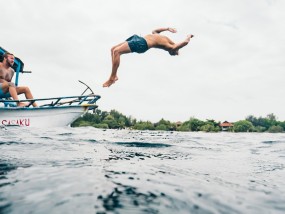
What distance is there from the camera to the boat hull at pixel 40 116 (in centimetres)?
949

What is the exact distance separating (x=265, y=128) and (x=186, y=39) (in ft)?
357

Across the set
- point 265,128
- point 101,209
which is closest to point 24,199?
point 101,209

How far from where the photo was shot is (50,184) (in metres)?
1.97

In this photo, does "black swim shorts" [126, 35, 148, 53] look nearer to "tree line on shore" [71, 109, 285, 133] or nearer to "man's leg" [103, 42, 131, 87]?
"man's leg" [103, 42, 131, 87]

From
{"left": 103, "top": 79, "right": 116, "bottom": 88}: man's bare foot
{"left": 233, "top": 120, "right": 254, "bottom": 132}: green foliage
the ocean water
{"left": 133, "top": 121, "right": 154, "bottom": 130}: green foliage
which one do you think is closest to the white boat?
{"left": 103, "top": 79, "right": 116, "bottom": 88}: man's bare foot

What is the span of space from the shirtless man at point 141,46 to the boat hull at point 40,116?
4155 millimetres

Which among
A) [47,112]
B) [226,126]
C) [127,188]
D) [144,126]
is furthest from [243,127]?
[127,188]

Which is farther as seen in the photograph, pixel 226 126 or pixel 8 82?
pixel 226 126

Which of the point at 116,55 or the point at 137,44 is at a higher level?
the point at 137,44

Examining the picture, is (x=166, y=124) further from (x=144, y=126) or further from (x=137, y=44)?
(x=137, y=44)

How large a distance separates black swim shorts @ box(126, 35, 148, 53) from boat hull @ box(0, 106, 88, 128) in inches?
186

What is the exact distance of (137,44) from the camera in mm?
6160

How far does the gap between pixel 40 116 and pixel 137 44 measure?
5412 millimetres

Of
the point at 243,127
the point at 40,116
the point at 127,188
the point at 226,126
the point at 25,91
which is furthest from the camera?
the point at 226,126
